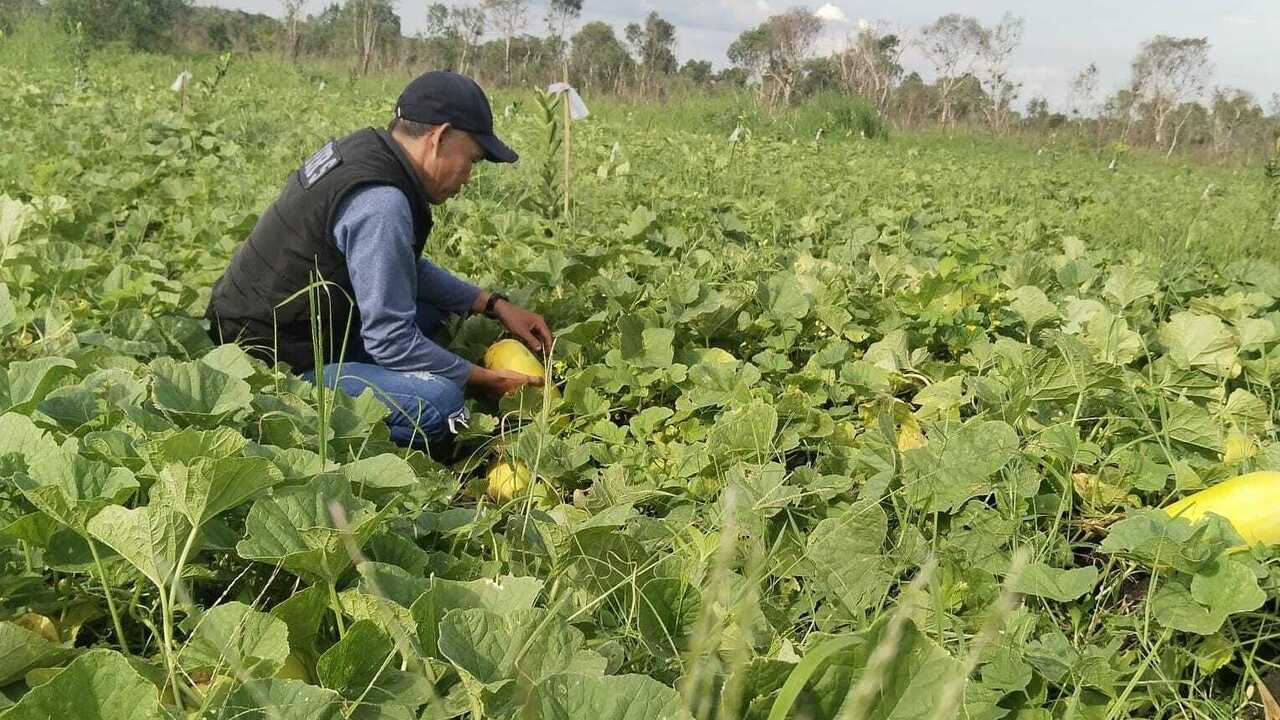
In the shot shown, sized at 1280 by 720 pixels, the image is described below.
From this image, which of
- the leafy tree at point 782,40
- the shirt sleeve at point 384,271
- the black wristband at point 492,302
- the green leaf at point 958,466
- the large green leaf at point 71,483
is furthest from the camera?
the leafy tree at point 782,40

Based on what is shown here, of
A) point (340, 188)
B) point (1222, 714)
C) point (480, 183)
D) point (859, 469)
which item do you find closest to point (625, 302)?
point (340, 188)

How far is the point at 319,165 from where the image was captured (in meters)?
2.74

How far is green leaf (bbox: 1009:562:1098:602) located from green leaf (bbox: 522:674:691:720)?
2.77 ft

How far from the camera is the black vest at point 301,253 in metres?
2.67

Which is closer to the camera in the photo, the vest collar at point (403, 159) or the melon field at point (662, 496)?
the melon field at point (662, 496)

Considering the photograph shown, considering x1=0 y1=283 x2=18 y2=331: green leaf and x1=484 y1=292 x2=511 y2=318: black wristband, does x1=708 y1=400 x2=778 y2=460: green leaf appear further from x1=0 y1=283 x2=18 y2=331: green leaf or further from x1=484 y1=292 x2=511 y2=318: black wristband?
x1=0 y1=283 x2=18 y2=331: green leaf

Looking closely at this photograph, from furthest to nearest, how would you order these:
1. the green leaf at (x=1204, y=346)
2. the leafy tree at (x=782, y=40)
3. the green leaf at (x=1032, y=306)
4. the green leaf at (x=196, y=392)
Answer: the leafy tree at (x=782, y=40), the green leaf at (x=1032, y=306), the green leaf at (x=1204, y=346), the green leaf at (x=196, y=392)

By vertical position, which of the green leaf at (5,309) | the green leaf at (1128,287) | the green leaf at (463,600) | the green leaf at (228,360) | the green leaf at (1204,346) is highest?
the green leaf at (1128,287)

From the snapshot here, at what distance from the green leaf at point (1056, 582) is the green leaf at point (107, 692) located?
131 centimetres

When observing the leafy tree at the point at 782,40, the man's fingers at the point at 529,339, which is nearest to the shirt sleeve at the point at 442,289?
the man's fingers at the point at 529,339

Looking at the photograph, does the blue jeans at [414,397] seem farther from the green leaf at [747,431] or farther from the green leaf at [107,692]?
the green leaf at [107,692]

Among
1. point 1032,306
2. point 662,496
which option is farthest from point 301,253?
point 1032,306

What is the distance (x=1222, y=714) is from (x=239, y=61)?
18894 mm

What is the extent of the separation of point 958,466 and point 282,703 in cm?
137
